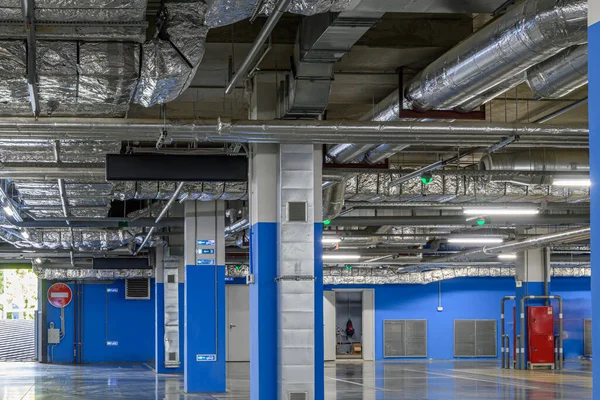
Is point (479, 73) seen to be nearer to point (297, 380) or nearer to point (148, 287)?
point (297, 380)

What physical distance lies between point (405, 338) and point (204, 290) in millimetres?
17525

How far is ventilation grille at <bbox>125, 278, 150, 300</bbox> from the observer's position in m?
34.1

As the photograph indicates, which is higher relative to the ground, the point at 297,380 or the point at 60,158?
the point at 60,158

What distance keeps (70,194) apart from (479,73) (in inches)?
356

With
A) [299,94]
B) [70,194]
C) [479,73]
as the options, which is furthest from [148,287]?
[479,73]

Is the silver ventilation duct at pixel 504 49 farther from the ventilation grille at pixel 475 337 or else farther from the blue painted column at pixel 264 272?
the ventilation grille at pixel 475 337

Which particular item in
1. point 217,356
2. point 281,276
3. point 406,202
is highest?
point 406,202

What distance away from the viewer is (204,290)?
18.7 meters

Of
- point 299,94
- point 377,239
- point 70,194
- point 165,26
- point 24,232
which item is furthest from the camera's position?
point 377,239

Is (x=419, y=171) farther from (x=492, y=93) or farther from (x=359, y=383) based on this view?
(x=359, y=383)

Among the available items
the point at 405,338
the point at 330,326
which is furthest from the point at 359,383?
the point at 405,338

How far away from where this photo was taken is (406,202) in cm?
1666

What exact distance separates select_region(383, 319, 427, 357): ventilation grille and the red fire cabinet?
8552 millimetres

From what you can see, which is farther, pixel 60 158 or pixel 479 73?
pixel 60 158
